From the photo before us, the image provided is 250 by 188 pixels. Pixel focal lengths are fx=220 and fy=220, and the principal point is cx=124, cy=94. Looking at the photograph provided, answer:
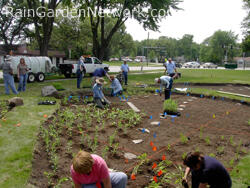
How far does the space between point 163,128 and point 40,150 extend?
315cm

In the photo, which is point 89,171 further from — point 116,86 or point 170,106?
point 116,86

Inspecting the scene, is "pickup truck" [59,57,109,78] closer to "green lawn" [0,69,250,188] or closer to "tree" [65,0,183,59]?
"tree" [65,0,183,59]

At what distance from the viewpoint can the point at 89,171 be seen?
7.95 ft

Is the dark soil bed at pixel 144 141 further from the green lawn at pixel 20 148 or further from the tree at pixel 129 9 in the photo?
the tree at pixel 129 9

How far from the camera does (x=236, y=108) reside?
8398mm

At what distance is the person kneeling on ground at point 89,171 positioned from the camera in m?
2.36

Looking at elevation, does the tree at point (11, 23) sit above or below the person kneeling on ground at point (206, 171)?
above

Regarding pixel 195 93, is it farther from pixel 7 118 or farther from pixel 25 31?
pixel 25 31

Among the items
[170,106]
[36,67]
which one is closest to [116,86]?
[170,106]

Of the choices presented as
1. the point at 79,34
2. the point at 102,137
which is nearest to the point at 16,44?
the point at 79,34

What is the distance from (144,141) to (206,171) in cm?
255

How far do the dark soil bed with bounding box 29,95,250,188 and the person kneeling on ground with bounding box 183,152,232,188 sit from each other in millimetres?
774

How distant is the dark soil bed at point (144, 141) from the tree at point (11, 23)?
3668 cm

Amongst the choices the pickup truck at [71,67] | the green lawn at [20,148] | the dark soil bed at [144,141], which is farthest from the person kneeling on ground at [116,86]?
the pickup truck at [71,67]
